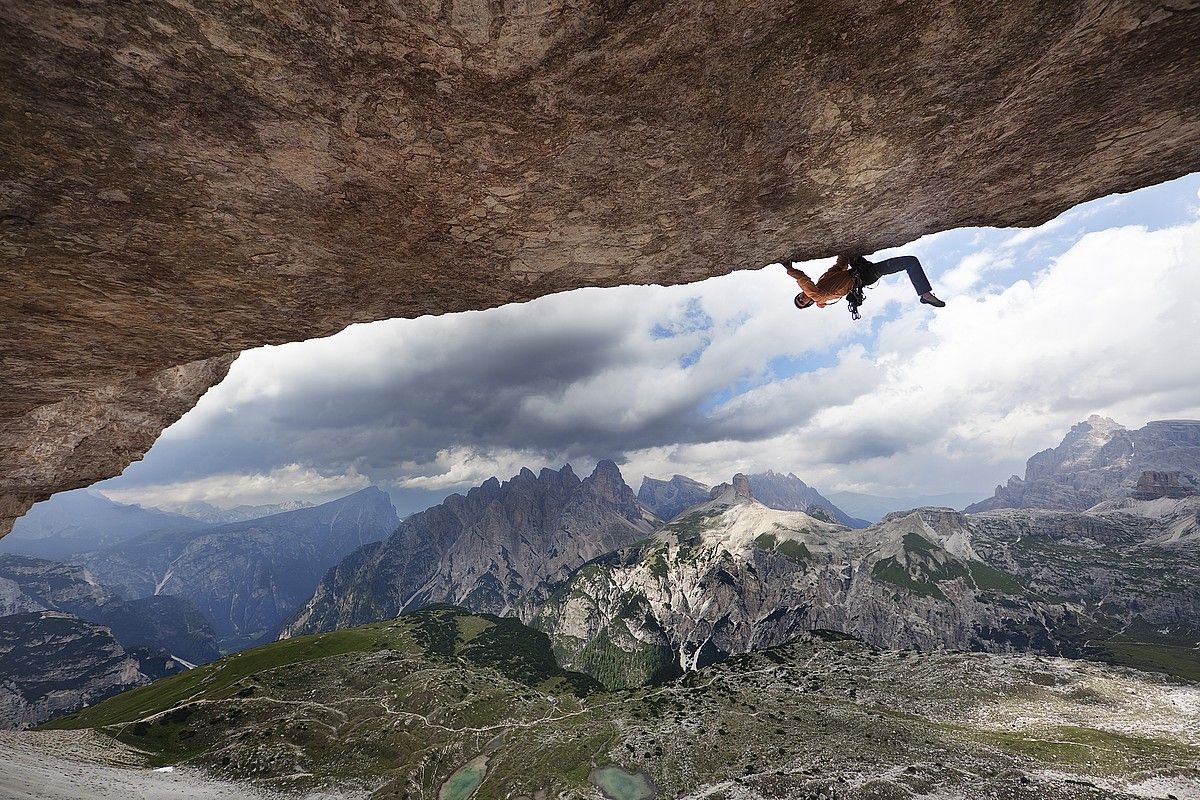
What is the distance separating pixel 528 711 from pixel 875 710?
67.1 m

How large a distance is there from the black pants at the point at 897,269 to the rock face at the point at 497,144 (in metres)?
2.16

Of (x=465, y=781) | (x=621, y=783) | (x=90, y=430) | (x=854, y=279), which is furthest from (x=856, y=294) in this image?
(x=465, y=781)

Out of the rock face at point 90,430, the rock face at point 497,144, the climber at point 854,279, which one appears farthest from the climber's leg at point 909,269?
the rock face at point 90,430

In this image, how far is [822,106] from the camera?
6.80 m

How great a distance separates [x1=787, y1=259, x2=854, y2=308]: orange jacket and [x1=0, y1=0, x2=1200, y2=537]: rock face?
1779mm

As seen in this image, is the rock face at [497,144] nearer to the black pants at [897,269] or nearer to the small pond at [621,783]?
the black pants at [897,269]

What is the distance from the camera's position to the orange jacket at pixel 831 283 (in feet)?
40.8

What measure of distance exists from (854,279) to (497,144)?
10402 millimetres

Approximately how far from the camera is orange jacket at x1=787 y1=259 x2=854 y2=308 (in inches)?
490

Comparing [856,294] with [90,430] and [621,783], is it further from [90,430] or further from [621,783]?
[621,783]

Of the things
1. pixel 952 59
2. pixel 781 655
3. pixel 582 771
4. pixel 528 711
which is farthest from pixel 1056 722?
pixel 952 59

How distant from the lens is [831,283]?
41.5 feet

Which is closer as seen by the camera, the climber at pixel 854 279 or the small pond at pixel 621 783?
the climber at pixel 854 279

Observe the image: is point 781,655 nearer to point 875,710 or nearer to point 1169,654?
point 875,710
